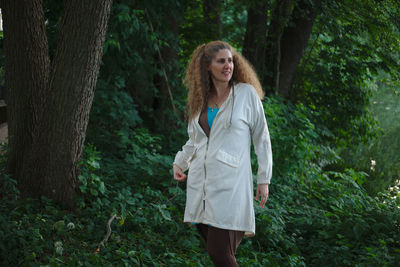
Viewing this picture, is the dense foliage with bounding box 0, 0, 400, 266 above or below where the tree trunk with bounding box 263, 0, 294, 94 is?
below

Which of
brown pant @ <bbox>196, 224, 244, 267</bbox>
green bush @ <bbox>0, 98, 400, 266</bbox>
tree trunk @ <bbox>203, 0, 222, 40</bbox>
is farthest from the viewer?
tree trunk @ <bbox>203, 0, 222, 40</bbox>

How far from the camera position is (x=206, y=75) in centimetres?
329

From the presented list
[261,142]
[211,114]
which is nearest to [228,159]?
[261,142]

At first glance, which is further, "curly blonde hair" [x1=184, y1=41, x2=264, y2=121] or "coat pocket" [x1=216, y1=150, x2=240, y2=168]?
"curly blonde hair" [x1=184, y1=41, x2=264, y2=121]

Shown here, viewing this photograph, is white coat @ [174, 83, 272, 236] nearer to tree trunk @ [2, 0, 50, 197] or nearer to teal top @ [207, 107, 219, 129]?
teal top @ [207, 107, 219, 129]

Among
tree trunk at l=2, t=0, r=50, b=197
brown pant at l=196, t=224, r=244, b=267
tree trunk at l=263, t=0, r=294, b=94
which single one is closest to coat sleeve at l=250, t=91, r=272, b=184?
brown pant at l=196, t=224, r=244, b=267

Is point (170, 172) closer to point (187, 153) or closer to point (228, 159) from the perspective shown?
point (187, 153)

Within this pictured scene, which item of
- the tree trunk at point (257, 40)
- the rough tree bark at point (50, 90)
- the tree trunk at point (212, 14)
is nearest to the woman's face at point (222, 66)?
the rough tree bark at point (50, 90)

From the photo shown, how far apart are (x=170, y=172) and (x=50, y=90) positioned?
170 cm

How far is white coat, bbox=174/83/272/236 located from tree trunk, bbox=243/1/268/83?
626 centimetres

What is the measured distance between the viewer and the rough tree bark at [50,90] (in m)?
4.53

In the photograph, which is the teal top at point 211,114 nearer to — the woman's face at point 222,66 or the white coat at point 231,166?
the white coat at point 231,166

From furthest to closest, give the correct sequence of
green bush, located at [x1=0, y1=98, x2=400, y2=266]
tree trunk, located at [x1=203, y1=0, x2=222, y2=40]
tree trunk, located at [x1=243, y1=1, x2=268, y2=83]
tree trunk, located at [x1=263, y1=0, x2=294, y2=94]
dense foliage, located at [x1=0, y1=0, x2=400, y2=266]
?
tree trunk, located at [x1=203, y1=0, x2=222, y2=40] → tree trunk, located at [x1=243, y1=1, x2=268, y2=83] → tree trunk, located at [x1=263, y1=0, x2=294, y2=94] → dense foliage, located at [x1=0, y1=0, x2=400, y2=266] → green bush, located at [x1=0, y1=98, x2=400, y2=266]

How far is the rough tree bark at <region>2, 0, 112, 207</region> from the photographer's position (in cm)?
453
